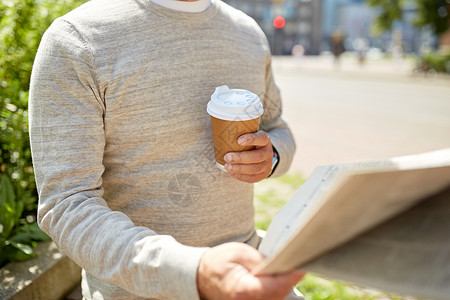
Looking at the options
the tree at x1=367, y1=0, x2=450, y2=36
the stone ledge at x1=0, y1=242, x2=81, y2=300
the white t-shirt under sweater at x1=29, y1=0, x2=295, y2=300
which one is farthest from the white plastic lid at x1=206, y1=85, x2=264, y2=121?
the tree at x1=367, y1=0, x2=450, y2=36

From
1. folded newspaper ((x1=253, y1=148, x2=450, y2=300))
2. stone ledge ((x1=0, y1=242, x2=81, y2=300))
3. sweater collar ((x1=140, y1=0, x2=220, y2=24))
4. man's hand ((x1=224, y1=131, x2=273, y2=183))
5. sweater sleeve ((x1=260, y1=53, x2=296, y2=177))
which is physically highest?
sweater collar ((x1=140, y1=0, x2=220, y2=24))

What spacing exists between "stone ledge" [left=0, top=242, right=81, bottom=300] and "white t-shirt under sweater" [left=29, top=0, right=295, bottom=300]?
1.77ft

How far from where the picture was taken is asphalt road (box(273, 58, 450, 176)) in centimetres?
627

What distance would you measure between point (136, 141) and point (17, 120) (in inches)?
48.9

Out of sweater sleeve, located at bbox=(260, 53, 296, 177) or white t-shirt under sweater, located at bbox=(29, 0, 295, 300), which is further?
sweater sleeve, located at bbox=(260, 53, 296, 177)

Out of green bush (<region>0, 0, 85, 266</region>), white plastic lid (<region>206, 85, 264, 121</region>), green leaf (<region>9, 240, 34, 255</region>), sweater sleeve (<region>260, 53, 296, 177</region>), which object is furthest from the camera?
green bush (<region>0, 0, 85, 266</region>)

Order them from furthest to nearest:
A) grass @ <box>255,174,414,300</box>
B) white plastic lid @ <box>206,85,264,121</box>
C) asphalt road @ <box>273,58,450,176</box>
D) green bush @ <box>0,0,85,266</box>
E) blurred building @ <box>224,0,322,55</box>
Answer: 1. blurred building @ <box>224,0,322,55</box>
2. asphalt road @ <box>273,58,450,176</box>
3. grass @ <box>255,174,414,300</box>
4. green bush @ <box>0,0,85,266</box>
5. white plastic lid @ <box>206,85,264,121</box>

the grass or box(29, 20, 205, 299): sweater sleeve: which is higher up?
box(29, 20, 205, 299): sweater sleeve

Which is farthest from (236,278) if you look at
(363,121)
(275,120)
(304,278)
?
(363,121)

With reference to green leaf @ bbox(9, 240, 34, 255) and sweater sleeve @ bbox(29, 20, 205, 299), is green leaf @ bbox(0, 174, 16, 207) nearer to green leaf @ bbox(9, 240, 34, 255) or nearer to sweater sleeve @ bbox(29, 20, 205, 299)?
green leaf @ bbox(9, 240, 34, 255)

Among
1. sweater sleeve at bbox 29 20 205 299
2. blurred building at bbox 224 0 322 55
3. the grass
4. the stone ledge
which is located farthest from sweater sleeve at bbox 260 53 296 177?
blurred building at bbox 224 0 322 55

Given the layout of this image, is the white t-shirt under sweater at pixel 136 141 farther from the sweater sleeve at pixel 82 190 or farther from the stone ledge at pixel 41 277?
the stone ledge at pixel 41 277

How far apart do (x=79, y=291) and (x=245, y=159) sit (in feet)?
4.79

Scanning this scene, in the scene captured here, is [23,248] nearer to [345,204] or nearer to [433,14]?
[345,204]
